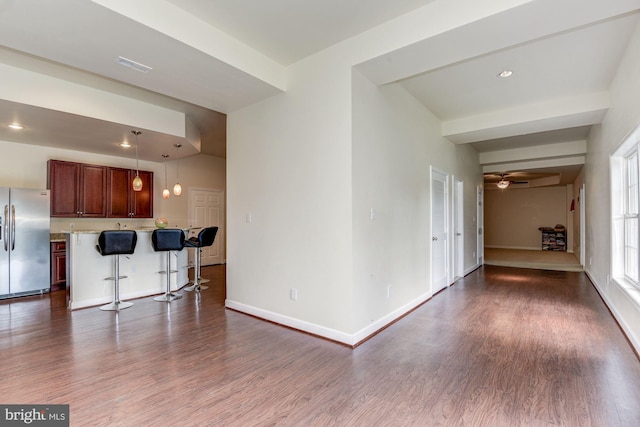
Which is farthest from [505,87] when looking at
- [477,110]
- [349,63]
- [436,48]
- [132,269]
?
[132,269]

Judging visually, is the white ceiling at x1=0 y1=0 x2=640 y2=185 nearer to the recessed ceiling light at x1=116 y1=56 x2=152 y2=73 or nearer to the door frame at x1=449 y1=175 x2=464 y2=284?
the recessed ceiling light at x1=116 y1=56 x2=152 y2=73

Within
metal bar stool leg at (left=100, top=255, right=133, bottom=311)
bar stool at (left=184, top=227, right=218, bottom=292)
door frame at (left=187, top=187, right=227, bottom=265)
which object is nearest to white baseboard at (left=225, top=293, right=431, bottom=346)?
bar stool at (left=184, top=227, right=218, bottom=292)

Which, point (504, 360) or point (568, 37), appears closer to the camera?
point (504, 360)

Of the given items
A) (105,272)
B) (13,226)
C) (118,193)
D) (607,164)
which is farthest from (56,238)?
(607,164)

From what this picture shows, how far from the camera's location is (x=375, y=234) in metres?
3.30

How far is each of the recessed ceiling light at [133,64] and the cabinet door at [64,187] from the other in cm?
371

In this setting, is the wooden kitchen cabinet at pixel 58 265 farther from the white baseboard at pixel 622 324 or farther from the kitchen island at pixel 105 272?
the white baseboard at pixel 622 324

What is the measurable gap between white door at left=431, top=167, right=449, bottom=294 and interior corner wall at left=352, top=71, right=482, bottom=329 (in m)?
0.20

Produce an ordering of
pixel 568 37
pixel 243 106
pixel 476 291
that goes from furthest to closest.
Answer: pixel 476 291 < pixel 243 106 < pixel 568 37

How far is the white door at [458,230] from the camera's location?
5.98 m

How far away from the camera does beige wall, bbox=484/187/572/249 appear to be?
470 inches

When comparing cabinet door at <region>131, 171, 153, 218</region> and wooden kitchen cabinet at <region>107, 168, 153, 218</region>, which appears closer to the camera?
wooden kitchen cabinet at <region>107, 168, 153, 218</region>

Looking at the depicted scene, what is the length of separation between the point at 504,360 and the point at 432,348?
1.84 ft

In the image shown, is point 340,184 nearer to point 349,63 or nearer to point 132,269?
point 349,63
